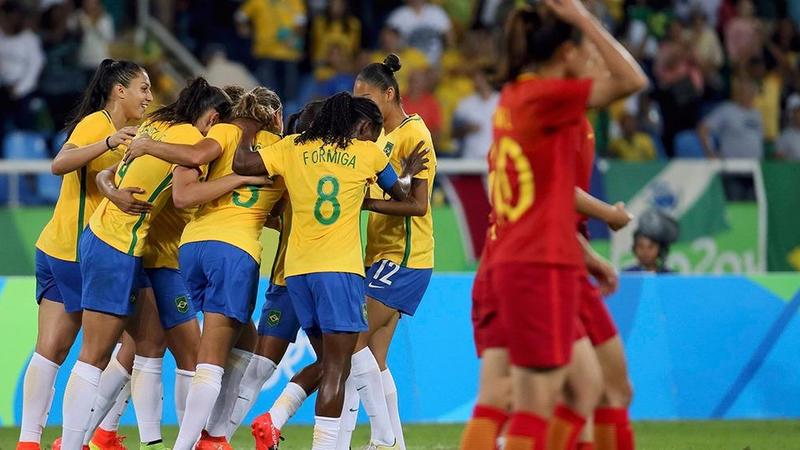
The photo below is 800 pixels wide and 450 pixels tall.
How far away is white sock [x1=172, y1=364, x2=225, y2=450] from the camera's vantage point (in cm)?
768

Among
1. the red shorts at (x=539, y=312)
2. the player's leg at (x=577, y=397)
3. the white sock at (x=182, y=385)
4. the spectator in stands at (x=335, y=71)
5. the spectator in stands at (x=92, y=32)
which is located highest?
the spectator in stands at (x=92, y=32)

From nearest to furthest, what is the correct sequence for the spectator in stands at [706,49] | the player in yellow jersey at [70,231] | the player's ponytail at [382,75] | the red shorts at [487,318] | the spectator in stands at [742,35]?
1. the red shorts at [487,318]
2. the player in yellow jersey at [70,231]
3. the player's ponytail at [382,75]
4. the spectator in stands at [706,49]
5. the spectator in stands at [742,35]

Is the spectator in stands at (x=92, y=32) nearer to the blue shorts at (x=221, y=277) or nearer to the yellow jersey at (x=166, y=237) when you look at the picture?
the yellow jersey at (x=166, y=237)

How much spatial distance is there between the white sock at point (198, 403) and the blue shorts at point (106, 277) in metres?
0.55

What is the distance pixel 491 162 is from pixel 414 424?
5108 millimetres

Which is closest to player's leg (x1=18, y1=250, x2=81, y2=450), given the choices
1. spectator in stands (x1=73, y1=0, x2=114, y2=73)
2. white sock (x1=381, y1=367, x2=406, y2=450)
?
white sock (x1=381, y1=367, x2=406, y2=450)

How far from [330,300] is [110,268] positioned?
1251mm

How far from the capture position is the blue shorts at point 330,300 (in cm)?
759

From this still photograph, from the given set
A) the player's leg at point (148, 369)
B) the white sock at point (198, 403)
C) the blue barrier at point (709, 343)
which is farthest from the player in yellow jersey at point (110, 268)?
the blue barrier at point (709, 343)

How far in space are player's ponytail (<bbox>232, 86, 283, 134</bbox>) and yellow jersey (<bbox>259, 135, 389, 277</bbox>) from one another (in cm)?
45

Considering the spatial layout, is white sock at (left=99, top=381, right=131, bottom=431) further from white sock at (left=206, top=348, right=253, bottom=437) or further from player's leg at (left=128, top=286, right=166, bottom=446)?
white sock at (left=206, top=348, right=253, bottom=437)

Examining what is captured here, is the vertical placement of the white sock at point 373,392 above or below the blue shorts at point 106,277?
below

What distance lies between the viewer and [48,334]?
828 centimetres

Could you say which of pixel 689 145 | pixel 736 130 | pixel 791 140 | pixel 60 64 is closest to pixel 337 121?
pixel 60 64
